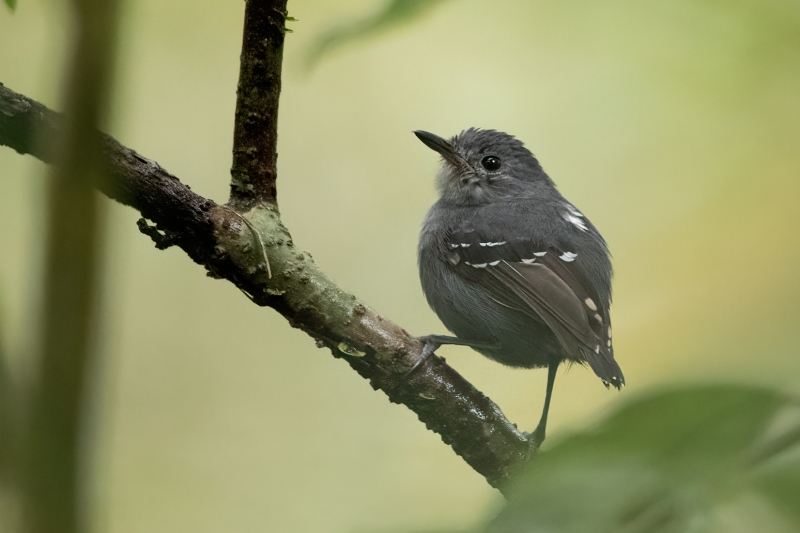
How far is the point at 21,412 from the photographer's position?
0.43m

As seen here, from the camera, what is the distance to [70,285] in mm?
Result: 426

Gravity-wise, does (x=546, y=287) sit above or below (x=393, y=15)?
above

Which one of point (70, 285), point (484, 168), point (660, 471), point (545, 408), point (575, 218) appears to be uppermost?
point (484, 168)

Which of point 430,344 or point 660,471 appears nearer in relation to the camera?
point 660,471

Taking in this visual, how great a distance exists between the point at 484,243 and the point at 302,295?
1477mm

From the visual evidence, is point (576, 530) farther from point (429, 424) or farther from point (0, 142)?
point (429, 424)

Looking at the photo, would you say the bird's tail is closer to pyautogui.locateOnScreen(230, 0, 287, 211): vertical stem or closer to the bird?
the bird

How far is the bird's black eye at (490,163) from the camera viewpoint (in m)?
3.97

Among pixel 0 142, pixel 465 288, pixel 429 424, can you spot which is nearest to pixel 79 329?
pixel 0 142

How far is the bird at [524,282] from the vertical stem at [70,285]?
2.07 m

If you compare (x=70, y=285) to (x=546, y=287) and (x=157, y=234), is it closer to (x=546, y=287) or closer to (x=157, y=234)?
(x=157, y=234)

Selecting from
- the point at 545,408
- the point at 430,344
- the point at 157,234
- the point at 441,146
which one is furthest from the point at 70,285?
the point at 441,146

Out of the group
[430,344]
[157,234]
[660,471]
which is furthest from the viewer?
[430,344]

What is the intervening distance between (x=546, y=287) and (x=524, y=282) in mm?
91
